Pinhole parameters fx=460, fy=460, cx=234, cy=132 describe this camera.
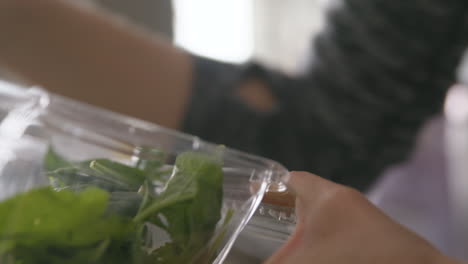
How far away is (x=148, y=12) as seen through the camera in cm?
76

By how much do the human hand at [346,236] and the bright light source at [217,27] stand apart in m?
0.69

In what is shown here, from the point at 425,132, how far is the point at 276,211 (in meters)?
0.54

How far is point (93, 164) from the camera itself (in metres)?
0.14

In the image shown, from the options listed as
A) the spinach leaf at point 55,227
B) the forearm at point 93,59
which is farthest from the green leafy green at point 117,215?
the forearm at point 93,59

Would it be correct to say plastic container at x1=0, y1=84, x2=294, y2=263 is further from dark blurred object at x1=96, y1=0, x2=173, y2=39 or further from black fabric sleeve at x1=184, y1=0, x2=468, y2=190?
dark blurred object at x1=96, y1=0, x2=173, y2=39

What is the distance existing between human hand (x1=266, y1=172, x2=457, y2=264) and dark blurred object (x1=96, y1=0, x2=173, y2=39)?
2.14ft

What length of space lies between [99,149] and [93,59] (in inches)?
10.4

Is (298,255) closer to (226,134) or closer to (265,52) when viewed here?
(226,134)

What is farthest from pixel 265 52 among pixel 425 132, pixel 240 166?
pixel 240 166

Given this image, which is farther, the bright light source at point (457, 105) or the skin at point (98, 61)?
the bright light source at point (457, 105)

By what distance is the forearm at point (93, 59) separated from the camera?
40cm

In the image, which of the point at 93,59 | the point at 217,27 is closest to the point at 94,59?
the point at 93,59

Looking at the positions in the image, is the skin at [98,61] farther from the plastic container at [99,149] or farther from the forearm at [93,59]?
the plastic container at [99,149]

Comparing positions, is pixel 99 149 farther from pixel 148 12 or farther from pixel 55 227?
pixel 148 12
